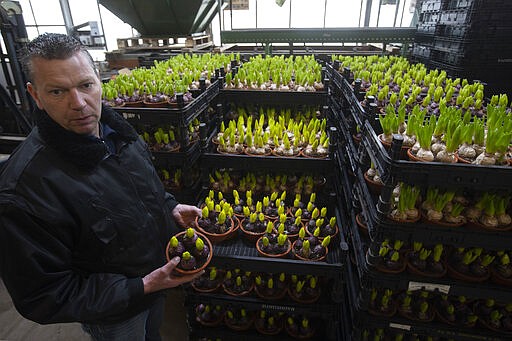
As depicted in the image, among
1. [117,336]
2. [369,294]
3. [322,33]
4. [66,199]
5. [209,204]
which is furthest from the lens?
[322,33]

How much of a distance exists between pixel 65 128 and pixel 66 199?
28 centimetres

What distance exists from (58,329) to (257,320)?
172 centimetres

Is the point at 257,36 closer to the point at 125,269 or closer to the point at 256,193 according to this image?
Result: the point at 256,193

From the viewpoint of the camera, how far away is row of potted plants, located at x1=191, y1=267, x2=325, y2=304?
2062 mm

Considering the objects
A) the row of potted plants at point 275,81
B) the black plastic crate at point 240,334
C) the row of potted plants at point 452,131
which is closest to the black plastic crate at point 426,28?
the row of potted plants at point 275,81

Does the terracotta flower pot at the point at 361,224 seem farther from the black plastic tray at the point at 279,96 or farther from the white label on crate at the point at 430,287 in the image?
the black plastic tray at the point at 279,96

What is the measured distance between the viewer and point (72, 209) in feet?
3.63

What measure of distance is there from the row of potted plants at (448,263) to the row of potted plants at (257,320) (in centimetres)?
85

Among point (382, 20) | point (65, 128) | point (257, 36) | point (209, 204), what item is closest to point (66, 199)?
point (65, 128)

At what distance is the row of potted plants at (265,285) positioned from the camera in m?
2.06

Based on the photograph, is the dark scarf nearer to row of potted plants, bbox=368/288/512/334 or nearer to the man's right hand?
the man's right hand

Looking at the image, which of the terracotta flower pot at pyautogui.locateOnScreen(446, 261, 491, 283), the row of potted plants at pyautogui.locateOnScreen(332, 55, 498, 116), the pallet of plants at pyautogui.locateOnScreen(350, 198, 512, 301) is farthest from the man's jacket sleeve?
the row of potted plants at pyautogui.locateOnScreen(332, 55, 498, 116)

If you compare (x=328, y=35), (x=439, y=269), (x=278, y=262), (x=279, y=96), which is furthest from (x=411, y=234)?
(x=328, y=35)

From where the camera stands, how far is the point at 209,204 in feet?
6.79
